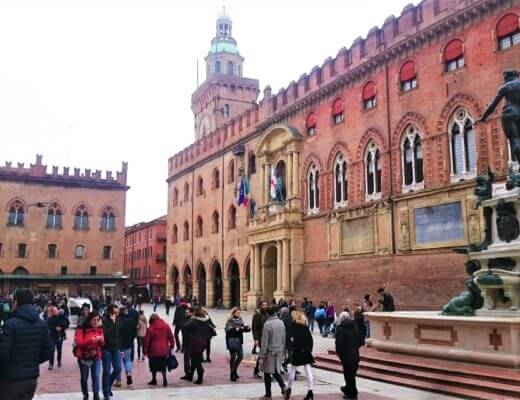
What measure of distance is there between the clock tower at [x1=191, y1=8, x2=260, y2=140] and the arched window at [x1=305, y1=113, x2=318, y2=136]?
23249 millimetres

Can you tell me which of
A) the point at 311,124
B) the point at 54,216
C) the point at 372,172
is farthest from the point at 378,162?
the point at 54,216

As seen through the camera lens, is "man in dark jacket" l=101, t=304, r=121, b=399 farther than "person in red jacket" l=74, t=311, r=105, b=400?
Yes

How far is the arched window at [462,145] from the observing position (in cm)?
2277

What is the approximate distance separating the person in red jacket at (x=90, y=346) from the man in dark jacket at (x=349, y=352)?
3912 mm

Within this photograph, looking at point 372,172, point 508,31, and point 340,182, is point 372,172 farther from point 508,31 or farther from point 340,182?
point 508,31

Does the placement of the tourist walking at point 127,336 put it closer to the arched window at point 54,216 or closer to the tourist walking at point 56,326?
the tourist walking at point 56,326

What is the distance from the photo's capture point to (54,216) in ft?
166

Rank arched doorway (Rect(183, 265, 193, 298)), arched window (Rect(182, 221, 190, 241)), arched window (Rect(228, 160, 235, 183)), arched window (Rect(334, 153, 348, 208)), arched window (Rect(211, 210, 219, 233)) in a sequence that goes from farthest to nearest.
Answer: arched window (Rect(182, 221, 190, 241))
arched doorway (Rect(183, 265, 193, 298))
arched window (Rect(211, 210, 219, 233))
arched window (Rect(228, 160, 235, 183))
arched window (Rect(334, 153, 348, 208))

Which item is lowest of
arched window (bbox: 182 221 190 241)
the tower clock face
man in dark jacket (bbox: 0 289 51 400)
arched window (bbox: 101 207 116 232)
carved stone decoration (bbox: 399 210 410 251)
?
man in dark jacket (bbox: 0 289 51 400)

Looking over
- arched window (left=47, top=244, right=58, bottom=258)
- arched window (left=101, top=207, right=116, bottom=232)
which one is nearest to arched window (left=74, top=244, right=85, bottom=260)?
arched window (left=47, top=244, right=58, bottom=258)

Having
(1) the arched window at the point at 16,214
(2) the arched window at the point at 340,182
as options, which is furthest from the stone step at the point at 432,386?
(1) the arched window at the point at 16,214

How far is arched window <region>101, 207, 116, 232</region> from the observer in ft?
172

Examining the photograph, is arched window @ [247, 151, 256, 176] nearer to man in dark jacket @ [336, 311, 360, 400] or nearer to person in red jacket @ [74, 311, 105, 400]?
man in dark jacket @ [336, 311, 360, 400]

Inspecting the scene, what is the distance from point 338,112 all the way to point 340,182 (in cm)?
388
